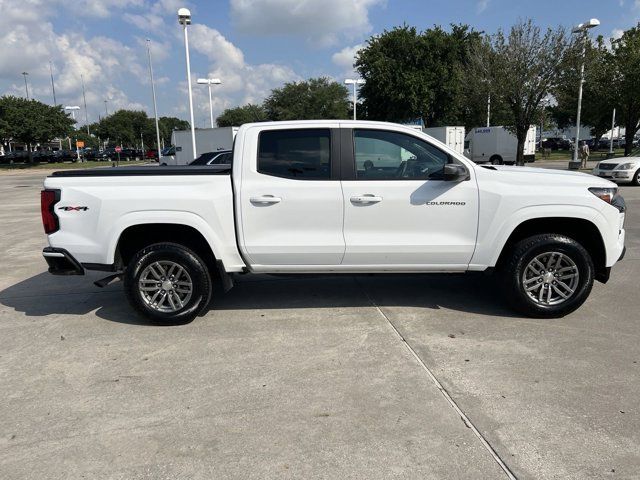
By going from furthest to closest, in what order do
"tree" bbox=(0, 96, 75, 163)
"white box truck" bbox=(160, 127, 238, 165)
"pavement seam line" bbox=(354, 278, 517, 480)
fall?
"tree" bbox=(0, 96, 75, 163) → "white box truck" bbox=(160, 127, 238, 165) → "pavement seam line" bbox=(354, 278, 517, 480)

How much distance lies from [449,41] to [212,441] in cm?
4577

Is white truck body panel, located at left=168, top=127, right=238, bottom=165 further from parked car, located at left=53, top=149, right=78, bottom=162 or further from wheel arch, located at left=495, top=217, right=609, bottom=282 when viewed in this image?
parked car, located at left=53, top=149, right=78, bottom=162

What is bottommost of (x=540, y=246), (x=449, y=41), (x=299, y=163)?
(x=540, y=246)

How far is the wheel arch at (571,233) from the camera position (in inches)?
192

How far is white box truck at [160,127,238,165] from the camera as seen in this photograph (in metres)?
29.0

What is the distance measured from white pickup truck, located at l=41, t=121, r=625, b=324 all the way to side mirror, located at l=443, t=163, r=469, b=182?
0.05m

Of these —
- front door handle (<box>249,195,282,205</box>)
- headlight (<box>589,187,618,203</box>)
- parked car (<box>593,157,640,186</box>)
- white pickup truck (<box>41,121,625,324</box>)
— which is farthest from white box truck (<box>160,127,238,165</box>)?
headlight (<box>589,187,618,203</box>)

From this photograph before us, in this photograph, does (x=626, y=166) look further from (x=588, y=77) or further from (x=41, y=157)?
(x=41, y=157)

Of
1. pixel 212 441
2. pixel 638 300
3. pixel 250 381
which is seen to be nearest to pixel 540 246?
pixel 638 300

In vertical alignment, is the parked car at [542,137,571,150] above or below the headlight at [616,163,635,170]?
above

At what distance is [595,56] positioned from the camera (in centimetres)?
2452

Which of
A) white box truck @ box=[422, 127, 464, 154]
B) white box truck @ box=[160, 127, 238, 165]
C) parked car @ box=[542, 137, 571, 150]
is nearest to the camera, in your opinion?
white box truck @ box=[160, 127, 238, 165]

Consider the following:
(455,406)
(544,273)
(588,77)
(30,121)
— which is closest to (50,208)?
(455,406)

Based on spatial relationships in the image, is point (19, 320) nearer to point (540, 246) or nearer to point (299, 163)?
point (299, 163)
